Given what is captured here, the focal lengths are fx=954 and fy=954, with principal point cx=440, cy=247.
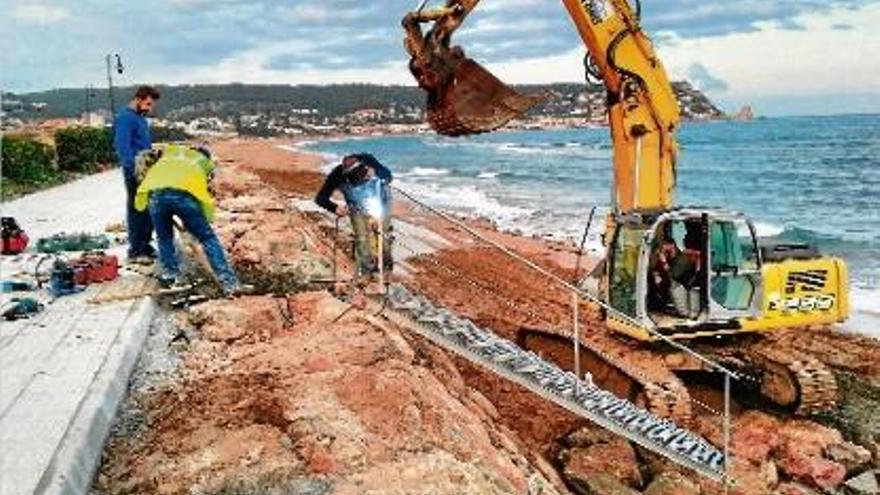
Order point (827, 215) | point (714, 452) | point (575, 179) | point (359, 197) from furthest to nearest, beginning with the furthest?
point (575, 179), point (827, 215), point (359, 197), point (714, 452)

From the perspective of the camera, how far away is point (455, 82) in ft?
32.3

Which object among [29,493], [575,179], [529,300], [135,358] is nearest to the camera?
[29,493]

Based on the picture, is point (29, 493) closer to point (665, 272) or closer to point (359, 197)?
point (359, 197)

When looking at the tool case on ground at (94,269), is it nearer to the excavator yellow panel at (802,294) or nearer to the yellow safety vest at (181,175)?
the yellow safety vest at (181,175)

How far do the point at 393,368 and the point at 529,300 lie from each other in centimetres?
933

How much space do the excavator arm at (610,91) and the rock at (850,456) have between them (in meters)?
3.13

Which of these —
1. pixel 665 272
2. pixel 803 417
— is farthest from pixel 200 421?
pixel 803 417

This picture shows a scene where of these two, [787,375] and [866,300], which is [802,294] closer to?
[787,375]

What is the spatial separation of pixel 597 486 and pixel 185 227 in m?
4.41

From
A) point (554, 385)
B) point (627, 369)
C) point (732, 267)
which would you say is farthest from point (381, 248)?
point (732, 267)

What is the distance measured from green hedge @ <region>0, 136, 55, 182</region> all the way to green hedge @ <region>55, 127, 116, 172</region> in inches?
169

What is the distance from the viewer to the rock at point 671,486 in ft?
26.4

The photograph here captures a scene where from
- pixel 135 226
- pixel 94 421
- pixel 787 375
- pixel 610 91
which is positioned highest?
pixel 610 91

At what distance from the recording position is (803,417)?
404 inches
